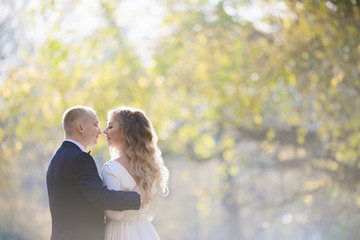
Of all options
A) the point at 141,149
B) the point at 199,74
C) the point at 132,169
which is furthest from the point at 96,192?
the point at 199,74

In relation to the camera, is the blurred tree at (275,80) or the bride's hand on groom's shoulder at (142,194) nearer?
the bride's hand on groom's shoulder at (142,194)

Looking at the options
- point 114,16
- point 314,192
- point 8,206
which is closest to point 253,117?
point 314,192

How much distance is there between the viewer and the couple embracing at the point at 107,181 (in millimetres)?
Answer: 4676

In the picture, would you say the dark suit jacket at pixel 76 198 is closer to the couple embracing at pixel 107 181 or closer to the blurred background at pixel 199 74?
the couple embracing at pixel 107 181

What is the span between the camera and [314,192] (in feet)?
49.8

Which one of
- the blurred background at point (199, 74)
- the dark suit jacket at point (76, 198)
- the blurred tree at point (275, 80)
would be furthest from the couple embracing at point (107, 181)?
the blurred background at point (199, 74)

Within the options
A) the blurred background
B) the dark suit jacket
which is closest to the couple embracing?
the dark suit jacket

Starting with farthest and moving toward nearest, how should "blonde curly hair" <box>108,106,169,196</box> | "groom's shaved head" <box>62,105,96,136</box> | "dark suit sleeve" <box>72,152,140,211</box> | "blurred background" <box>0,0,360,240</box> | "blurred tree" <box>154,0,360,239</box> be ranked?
1. "blurred background" <box>0,0,360,240</box>
2. "blurred tree" <box>154,0,360,239</box>
3. "blonde curly hair" <box>108,106,169,196</box>
4. "groom's shaved head" <box>62,105,96,136</box>
5. "dark suit sleeve" <box>72,152,140,211</box>

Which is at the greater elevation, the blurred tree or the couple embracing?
the couple embracing

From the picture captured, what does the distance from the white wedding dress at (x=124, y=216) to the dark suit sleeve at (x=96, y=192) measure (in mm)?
152

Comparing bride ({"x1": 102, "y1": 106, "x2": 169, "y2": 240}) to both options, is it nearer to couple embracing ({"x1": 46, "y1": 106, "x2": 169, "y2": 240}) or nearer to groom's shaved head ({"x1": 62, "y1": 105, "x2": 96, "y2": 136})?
couple embracing ({"x1": 46, "y1": 106, "x2": 169, "y2": 240})

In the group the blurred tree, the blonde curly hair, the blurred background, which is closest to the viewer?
the blonde curly hair

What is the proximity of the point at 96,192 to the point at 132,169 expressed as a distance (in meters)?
0.44

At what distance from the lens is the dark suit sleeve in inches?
181
